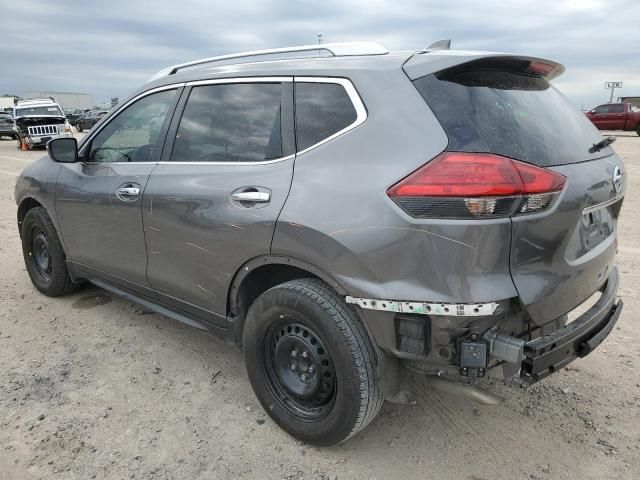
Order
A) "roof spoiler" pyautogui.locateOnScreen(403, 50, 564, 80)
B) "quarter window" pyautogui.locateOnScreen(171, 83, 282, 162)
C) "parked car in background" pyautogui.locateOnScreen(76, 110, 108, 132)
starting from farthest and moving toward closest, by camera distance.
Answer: "parked car in background" pyautogui.locateOnScreen(76, 110, 108, 132) < "quarter window" pyautogui.locateOnScreen(171, 83, 282, 162) < "roof spoiler" pyautogui.locateOnScreen(403, 50, 564, 80)

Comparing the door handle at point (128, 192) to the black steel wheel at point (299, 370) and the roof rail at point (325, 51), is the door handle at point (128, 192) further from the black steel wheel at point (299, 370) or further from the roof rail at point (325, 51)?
the black steel wheel at point (299, 370)

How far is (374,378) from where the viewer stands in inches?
90.7

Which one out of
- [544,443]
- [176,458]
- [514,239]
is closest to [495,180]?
[514,239]

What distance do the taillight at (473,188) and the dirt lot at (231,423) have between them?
51.0 inches

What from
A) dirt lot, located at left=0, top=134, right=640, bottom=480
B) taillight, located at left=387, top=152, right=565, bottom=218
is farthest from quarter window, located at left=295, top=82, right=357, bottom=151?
dirt lot, located at left=0, top=134, right=640, bottom=480

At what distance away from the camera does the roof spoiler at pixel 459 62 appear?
7.30 ft

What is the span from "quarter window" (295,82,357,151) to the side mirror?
212 centimetres

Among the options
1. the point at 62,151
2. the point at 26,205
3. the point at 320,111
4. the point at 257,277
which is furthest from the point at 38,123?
the point at 320,111

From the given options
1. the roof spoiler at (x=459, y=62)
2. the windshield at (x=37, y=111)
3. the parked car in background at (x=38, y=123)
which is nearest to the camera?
the roof spoiler at (x=459, y=62)

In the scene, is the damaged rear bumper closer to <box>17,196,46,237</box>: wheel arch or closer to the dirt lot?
the dirt lot

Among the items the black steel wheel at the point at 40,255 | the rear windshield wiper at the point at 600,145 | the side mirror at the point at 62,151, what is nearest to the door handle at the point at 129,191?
the side mirror at the point at 62,151

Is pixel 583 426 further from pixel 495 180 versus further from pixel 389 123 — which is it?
pixel 389 123

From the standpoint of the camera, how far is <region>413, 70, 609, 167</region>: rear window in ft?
6.85

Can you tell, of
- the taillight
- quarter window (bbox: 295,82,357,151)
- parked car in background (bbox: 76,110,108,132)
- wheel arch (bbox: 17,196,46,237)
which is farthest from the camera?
parked car in background (bbox: 76,110,108,132)
